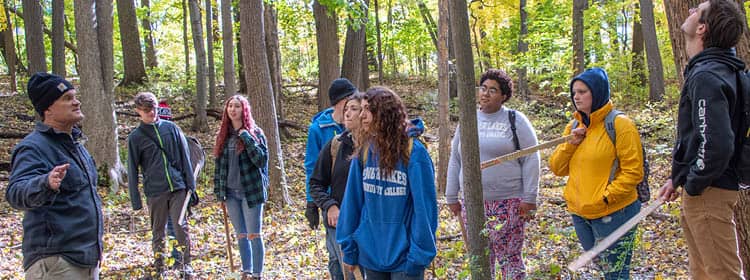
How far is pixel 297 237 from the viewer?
828 cm

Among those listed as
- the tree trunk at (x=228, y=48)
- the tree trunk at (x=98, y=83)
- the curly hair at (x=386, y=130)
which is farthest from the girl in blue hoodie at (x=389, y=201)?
the tree trunk at (x=228, y=48)

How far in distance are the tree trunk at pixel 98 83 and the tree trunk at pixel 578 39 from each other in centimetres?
1092

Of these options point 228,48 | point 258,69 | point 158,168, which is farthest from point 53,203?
point 228,48

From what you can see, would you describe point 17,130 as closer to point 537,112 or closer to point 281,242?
point 281,242

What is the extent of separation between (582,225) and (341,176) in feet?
5.90

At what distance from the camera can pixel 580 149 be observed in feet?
14.2

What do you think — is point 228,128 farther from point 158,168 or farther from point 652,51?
point 652,51

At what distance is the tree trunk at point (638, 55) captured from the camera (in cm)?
2091

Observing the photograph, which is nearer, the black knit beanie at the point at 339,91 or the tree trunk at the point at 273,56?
the black knit beanie at the point at 339,91

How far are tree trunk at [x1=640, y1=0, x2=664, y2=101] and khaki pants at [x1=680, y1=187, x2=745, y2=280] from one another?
15.7 m

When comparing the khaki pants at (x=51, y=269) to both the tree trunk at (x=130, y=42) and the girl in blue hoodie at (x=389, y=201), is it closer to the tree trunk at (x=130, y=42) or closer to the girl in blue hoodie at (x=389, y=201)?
the girl in blue hoodie at (x=389, y=201)

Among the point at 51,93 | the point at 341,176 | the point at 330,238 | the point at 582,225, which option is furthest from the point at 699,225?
the point at 51,93

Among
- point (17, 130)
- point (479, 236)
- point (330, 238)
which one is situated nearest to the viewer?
point (479, 236)

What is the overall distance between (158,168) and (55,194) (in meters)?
2.80
